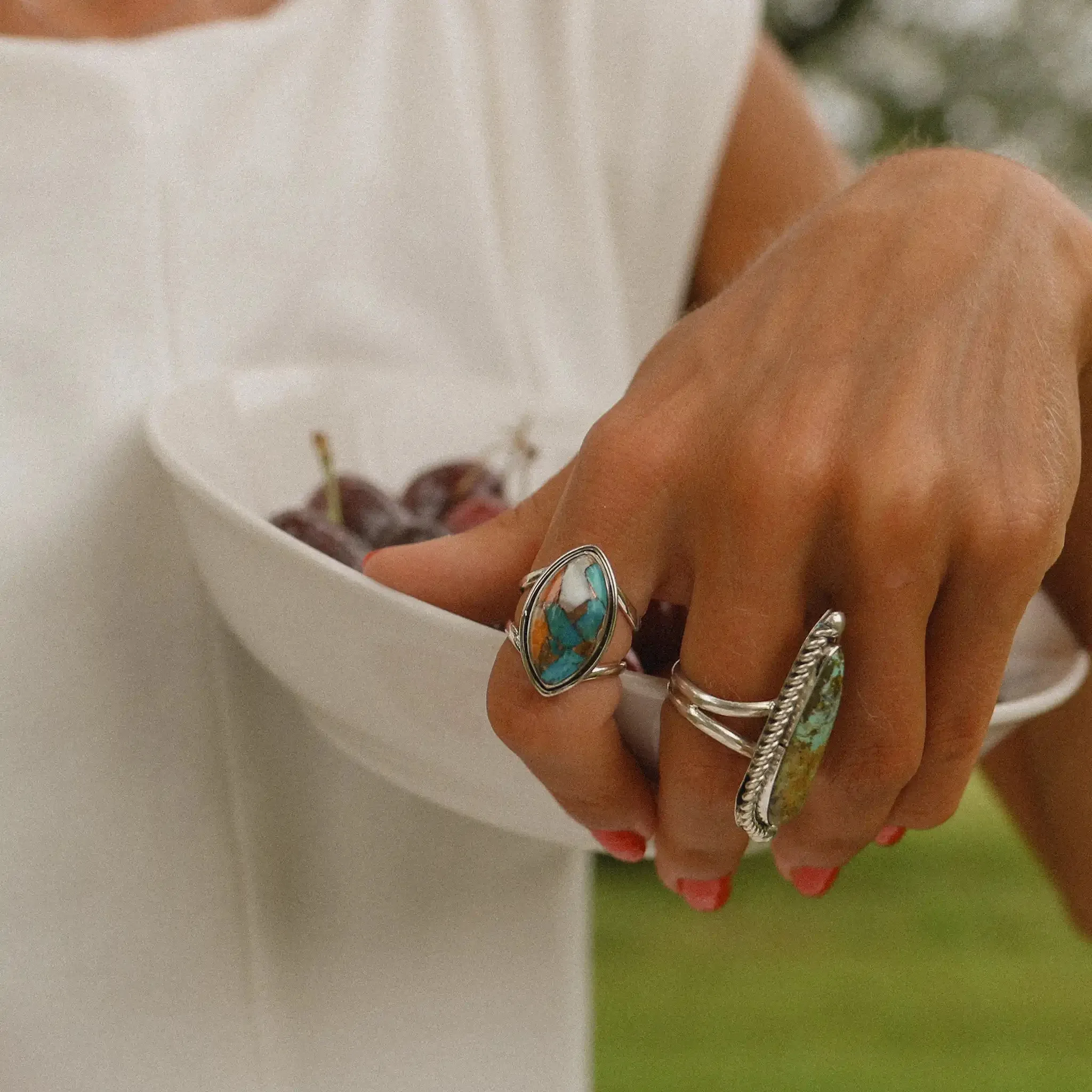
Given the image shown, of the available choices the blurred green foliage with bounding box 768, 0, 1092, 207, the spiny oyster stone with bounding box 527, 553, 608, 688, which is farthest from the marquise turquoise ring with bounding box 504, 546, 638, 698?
the blurred green foliage with bounding box 768, 0, 1092, 207

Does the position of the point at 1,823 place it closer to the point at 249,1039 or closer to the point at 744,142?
the point at 249,1039

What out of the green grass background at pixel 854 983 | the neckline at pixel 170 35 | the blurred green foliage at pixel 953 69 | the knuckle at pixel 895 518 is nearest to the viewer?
the knuckle at pixel 895 518

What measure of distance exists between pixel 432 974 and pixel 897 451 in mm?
382

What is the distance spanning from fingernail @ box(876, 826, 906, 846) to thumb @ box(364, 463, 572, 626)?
13cm

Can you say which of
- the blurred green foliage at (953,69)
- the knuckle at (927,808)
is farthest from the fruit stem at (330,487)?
the blurred green foliage at (953,69)

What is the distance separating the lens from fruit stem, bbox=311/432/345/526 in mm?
456

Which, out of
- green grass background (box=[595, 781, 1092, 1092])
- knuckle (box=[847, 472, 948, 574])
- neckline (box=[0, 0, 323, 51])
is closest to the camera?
knuckle (box=[847, 472, 948, 574])

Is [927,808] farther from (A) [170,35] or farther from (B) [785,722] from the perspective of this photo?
(A) [170,35]

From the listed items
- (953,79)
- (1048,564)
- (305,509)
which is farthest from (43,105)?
(953,79)

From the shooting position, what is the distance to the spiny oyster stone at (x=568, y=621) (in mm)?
263

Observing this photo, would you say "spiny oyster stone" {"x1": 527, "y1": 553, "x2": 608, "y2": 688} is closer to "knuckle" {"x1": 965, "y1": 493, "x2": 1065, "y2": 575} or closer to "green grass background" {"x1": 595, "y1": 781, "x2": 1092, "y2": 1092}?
"knuckle" {"x1": 965, "y1": 493, "x2": 1065, "y2": 575}

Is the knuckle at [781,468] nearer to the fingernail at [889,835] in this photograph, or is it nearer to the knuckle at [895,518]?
the knuckle at [895,518]

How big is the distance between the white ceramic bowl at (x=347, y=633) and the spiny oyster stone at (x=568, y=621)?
3 centimetres

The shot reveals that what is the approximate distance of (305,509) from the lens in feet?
1.42
